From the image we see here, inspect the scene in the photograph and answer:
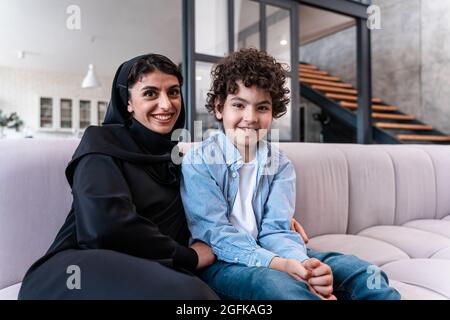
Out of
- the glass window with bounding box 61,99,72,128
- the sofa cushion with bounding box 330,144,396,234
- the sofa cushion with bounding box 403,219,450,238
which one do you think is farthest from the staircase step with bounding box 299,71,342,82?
the glass window with bounding box 61,99,72,128

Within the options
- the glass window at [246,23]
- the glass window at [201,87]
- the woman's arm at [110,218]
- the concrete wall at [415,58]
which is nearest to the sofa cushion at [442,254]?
the woman's arm at [110,218]

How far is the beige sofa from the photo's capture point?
1.12 m

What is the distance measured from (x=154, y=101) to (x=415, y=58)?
5.04 meters

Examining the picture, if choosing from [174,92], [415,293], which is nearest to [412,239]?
[415,293]

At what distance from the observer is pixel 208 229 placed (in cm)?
103

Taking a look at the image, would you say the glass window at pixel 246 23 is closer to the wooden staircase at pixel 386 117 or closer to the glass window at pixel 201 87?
the glass window at pixel 201 87

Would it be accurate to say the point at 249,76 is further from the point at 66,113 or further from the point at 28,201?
the point at 66,113

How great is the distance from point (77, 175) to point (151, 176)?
0.21m

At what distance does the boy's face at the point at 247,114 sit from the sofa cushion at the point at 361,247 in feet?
2.23

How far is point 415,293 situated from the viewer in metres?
1.07

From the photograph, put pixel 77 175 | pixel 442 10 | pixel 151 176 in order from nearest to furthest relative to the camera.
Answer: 1. pixel 77 175
2. pixel 151 176
3. pixel 442 10

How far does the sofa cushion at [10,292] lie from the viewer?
1002 millimetres
